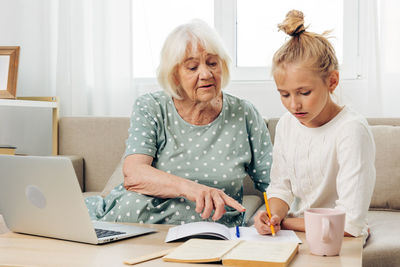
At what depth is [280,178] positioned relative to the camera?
1379 mm

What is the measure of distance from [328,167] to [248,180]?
1259 millimetres

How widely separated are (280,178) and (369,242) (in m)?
0.35

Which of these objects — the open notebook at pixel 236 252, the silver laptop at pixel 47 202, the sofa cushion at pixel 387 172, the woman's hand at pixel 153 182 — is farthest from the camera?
the sofa cushion at pixel 387 172

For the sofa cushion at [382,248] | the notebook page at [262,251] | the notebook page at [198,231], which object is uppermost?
the notebook page at [262,251]

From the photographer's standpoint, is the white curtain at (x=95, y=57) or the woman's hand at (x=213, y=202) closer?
the woman's hand at (x=213, y=202)

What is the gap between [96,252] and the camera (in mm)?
1021

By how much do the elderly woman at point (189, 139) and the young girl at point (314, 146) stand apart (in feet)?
0.93

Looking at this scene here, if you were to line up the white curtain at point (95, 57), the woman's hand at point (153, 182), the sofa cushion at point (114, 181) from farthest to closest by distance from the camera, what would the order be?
the white curtain at point (95, 57) < the sofa cushion at point (114, 181) < the woman's hand at point (153, 182)

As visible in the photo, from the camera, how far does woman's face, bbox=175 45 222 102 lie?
5.47 ft

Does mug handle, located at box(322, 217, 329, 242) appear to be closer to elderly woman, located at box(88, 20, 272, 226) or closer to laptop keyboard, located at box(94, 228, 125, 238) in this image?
laptop keyboard, located at box(94, 228, 125, 238)

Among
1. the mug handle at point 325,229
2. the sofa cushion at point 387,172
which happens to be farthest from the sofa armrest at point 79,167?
the mug handle at point 325,229

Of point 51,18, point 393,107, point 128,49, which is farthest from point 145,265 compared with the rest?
point 51,18

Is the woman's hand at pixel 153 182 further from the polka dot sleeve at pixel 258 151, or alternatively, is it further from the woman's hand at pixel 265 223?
the polka dot sleeve at pixel 258 151

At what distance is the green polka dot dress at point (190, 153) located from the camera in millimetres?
1587
